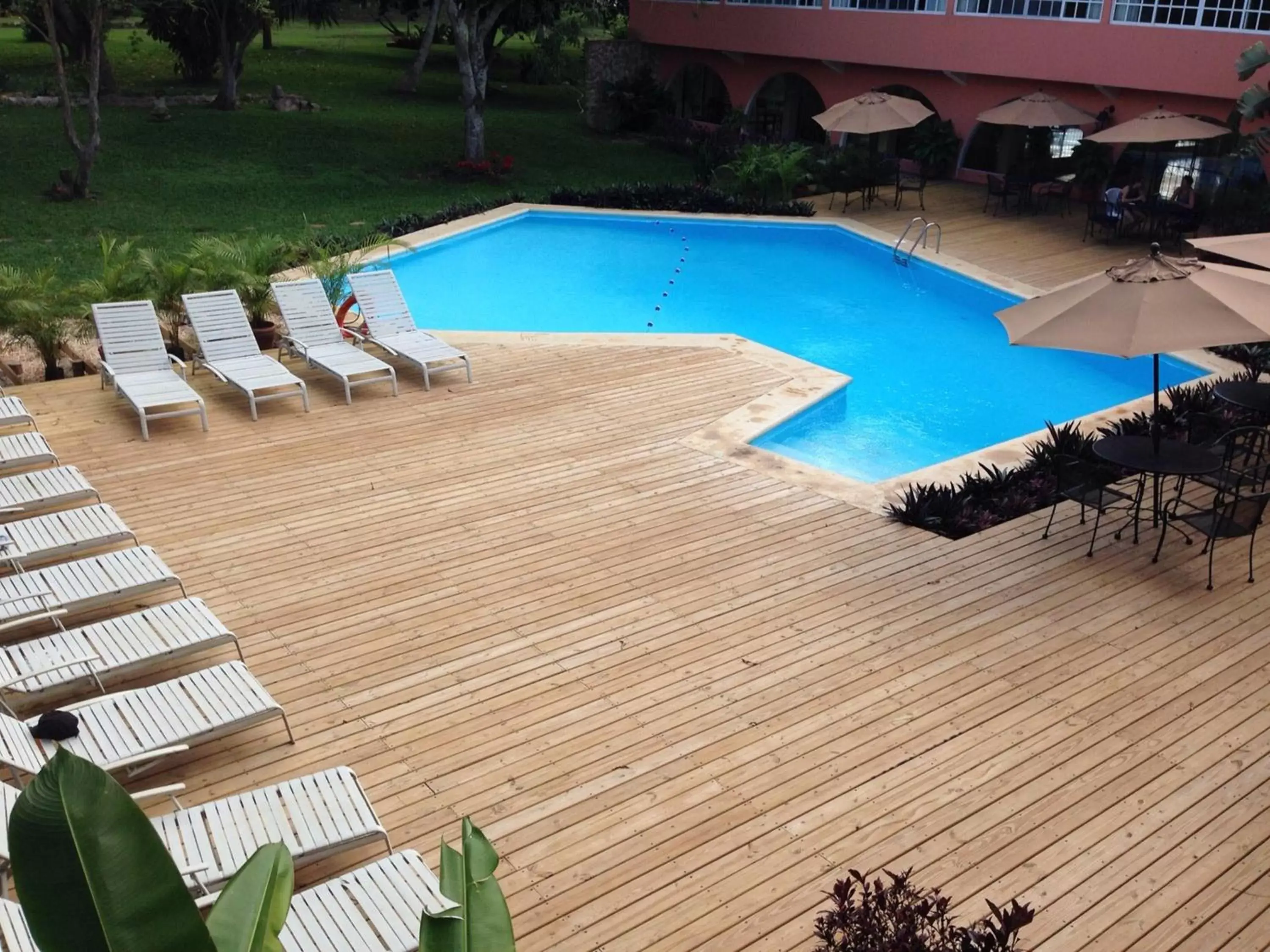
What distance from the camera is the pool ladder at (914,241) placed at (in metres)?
17.9

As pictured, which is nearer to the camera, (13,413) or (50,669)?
(50,669)

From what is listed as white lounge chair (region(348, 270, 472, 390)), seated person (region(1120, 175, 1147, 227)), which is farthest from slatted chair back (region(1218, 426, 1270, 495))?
seated person (region(1120, 175, 1147, 227))

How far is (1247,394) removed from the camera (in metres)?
9.38

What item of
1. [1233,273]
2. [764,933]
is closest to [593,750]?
[764,933]

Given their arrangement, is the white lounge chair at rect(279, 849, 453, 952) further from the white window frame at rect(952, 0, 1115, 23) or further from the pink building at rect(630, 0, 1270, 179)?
the white window frame at rect(952, 0, 1115, 23)

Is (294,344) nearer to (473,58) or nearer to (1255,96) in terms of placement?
(473,58)

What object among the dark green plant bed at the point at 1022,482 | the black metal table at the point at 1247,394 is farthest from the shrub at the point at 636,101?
the black metal table at the point at 1247,394

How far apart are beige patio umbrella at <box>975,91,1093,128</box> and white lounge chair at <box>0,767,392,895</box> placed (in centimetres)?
1801

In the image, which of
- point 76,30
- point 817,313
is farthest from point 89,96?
point 817,313

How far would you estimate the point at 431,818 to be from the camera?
5.25m

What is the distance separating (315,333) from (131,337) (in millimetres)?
1776

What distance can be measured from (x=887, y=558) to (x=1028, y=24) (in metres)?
16.7

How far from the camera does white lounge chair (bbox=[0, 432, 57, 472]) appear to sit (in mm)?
8500

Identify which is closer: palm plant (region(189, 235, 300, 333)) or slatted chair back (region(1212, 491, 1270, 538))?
slatted chair back (region(1212, 491, 1270, 538))
